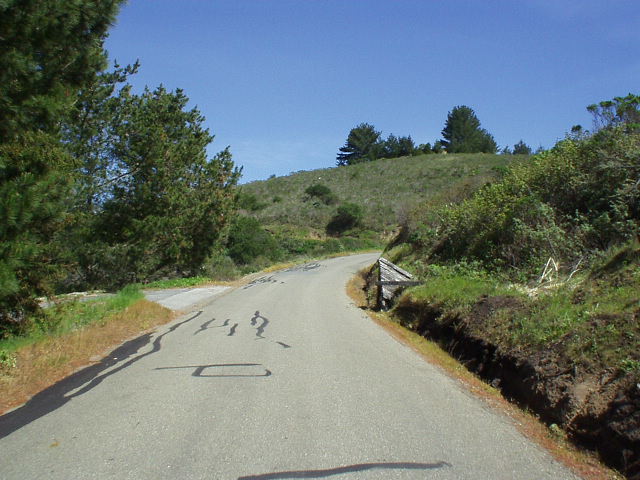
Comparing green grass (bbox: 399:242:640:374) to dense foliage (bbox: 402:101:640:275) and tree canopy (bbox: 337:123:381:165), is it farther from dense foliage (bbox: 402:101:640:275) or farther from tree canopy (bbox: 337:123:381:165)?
tree canopy (bbox: 337:123:381:165)

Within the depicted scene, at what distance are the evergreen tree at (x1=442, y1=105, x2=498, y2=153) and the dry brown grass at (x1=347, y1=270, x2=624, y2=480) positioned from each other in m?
86.1

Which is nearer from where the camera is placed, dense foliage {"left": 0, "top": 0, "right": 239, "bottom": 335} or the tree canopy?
dense foliage {"left": 0, "top": 0, "right": 239, "bottom": 335}

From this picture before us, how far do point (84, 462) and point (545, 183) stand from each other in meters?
13.8

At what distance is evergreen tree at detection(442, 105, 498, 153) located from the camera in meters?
94.7

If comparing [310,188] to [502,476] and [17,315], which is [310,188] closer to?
[17,315]

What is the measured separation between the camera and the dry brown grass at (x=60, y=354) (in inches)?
299

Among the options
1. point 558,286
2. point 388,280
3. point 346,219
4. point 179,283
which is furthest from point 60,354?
point 346,219

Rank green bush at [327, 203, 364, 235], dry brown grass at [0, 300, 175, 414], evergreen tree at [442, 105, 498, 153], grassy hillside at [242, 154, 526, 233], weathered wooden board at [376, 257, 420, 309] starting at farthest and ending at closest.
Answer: evergreen tree at [442, 105, 498, 153]
grassy hillside at [242, 154, 526, 233]
green bush at [327, 203, 364, 235]
weathered wooden board at [376, 257, 420, 309]
dry brown grass at [0, 300, 175, 414]

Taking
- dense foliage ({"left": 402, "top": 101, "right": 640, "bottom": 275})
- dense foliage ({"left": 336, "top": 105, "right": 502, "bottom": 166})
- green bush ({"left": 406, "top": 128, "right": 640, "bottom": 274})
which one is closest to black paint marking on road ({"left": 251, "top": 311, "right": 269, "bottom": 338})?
green bush ({"left": 406, "top": 128, "right": 640, "bottom": 274})

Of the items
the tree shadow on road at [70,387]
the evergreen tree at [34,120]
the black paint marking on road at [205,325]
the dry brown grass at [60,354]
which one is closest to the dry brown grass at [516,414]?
the black paint marking on road at [205,325]

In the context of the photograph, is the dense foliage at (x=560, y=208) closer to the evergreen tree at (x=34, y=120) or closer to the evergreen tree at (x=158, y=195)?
the evergreen tree at (x=34, y=120)

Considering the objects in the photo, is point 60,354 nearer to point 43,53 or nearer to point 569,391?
point 43,53

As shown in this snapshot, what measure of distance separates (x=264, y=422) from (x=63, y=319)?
656cm

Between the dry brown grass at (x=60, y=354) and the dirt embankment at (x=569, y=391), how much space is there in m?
6.52
